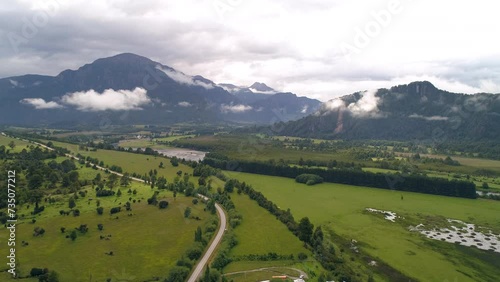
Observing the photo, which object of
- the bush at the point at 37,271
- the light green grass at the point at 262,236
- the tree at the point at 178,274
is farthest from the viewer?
the light green grass at the point at 262,236

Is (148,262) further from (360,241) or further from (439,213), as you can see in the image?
(439,213)

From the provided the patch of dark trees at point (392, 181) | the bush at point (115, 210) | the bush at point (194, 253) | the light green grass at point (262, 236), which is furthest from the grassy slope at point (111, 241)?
the patch of dark trees at point (392, 181)

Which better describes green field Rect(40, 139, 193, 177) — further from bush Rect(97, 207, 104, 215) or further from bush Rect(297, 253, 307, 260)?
bush Rect(297, 253, 307, 260)

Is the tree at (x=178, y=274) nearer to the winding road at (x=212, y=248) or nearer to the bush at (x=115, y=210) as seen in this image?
the winding road at (x=212, y=248)

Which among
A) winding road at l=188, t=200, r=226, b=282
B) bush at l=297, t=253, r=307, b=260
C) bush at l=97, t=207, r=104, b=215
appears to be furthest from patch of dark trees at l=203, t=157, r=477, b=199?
bush at l=97, t=207, r=104, b=215

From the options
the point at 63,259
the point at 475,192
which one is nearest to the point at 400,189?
the point at 475,192

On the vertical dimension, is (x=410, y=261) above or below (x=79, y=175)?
below
